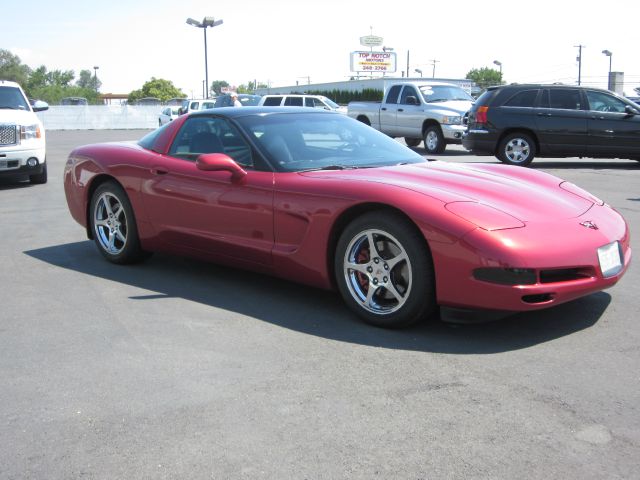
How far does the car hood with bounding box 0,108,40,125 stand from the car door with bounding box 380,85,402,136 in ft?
34.2

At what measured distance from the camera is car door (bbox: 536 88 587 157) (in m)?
14.6

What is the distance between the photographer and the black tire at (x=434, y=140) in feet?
62.3

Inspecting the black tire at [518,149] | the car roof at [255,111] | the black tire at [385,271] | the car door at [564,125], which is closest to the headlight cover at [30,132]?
the car roof at [255,111]

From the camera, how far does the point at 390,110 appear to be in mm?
20734

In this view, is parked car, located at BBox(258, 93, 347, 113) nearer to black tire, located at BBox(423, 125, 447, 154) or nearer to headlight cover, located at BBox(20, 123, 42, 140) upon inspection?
black tire, located at BBox(423, 125, 447, 154)

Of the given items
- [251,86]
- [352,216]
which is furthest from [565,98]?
[251,86]

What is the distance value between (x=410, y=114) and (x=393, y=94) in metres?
1.20

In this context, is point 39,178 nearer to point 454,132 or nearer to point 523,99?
point 523,99

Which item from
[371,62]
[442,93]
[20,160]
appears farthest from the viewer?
[371,62]

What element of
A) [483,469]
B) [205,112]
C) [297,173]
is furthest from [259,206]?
[483,469]

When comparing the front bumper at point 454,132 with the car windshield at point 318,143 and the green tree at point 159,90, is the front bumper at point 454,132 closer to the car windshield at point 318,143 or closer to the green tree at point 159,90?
the car windshield at point 318,143

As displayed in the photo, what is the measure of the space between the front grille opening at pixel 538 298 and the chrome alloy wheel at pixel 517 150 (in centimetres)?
1111

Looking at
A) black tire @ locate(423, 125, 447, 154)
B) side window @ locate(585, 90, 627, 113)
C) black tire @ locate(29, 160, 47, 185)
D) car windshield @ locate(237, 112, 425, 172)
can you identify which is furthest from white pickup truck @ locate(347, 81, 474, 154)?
car windshield @ locate(237, 112, 425, 172)

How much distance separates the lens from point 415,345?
4.20 meters
